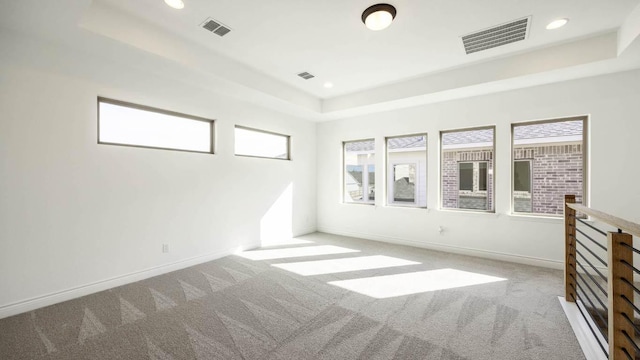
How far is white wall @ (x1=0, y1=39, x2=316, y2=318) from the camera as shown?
8.14 feet

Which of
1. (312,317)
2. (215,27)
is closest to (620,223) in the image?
(312,317)

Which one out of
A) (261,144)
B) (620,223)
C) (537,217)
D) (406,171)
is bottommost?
(537,217)

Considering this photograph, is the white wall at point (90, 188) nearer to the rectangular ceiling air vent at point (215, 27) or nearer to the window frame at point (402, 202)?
the rectangular ceiling air vent at point (215, 27)

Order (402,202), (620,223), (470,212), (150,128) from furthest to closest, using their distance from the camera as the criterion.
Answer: (402,202) < (470,212) < (150,128) < (620,223)

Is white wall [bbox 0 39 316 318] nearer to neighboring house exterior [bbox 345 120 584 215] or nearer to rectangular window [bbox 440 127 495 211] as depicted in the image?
neighboring house exterior [bbox 345 120 584 215]

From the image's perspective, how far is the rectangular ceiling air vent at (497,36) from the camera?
2773mm

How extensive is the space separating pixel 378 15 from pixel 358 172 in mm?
3729

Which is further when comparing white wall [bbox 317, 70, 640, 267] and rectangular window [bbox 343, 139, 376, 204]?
rectangular window [bbox 343, 139, 376, 204]

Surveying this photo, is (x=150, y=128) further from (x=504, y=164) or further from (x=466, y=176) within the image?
(x=504, y=164)

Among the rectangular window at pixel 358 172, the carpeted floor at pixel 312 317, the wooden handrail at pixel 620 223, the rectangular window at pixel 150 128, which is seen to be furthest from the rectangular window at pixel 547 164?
the rectangular window at pixel 150 128

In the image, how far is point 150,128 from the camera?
11.4ft

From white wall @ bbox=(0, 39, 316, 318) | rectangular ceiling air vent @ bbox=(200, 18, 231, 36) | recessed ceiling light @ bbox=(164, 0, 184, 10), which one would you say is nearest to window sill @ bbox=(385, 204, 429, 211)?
white wall @ bbox=(0, 39, 316, 318)

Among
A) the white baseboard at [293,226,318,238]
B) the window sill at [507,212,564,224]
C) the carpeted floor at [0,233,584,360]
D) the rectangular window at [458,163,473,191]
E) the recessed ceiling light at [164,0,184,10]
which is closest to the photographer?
the carpeted floor at [0,233,584,360]

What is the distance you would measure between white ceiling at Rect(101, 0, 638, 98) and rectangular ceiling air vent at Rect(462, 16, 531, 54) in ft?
0.28
